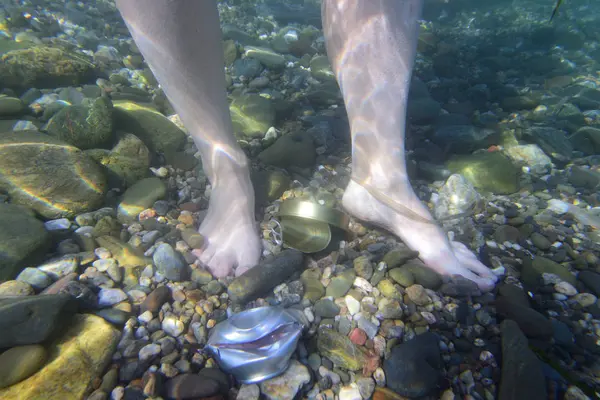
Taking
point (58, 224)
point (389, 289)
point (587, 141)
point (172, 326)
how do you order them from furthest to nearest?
point (587, 141), point (58, 224), point (389, 289), point (172, 326)

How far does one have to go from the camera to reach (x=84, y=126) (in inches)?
101

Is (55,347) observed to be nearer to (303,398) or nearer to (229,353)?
(229,353)

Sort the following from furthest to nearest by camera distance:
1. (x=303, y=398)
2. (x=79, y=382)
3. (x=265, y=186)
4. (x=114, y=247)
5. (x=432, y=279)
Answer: (x=265, y=186) → (x=114, y=247) → (x=432, y=279) → (x=303, y=398) → (x=79, y=382)

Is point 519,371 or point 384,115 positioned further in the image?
point 384,115

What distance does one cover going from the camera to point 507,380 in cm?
144

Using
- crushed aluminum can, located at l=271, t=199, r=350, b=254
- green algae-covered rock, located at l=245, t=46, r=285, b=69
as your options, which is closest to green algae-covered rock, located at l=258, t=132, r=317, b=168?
crushed aluminum can, located at l=271, t=199, r=350, b=254

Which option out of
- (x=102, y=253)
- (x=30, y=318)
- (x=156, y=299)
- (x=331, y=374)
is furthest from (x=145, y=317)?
(x=331, y=374)

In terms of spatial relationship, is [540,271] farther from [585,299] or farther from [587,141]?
[587,141]

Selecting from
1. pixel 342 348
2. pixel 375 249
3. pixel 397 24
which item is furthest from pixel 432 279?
pixel 397 24

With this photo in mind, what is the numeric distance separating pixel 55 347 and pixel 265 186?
1696mm

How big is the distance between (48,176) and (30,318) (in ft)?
4.18

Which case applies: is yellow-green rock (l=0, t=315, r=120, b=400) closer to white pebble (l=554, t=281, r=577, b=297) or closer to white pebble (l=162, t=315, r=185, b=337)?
white pebble (l=162, t=315, r=185, b=337)

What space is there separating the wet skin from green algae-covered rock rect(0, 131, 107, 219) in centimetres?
90

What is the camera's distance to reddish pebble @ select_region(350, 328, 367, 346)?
1.64 metres
